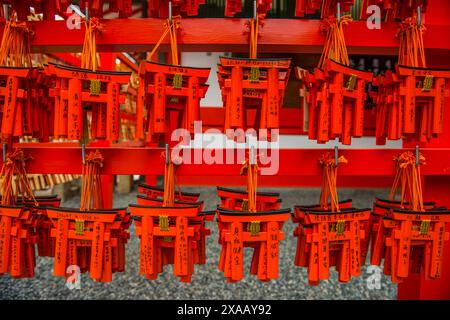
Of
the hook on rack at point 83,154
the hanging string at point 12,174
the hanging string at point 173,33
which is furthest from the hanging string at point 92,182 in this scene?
the hanging string at point 173,33

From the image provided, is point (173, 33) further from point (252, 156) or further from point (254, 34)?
point (252, 156)

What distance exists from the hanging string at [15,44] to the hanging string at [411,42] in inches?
49.8

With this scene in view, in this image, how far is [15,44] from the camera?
3.39ft

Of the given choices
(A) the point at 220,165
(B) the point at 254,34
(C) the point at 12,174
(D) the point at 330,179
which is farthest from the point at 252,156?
(C) the point at 12,174

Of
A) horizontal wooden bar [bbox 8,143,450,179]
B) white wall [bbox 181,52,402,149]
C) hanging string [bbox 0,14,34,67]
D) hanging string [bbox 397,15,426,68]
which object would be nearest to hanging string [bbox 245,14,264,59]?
horizontal wooden bar [bbox 8,143,450,179]

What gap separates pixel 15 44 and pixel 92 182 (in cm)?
52

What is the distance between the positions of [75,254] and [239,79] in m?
0.74

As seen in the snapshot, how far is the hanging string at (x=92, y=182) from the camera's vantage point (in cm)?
102

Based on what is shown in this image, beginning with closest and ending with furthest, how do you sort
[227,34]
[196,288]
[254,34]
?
[254,34] < [227,34] < [196,288]

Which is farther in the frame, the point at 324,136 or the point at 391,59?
the point at 391,59

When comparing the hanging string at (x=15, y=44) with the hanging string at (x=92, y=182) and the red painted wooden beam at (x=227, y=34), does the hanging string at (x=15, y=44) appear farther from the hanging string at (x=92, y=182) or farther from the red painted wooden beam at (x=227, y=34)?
the hanging string at (x=92, y=182)
